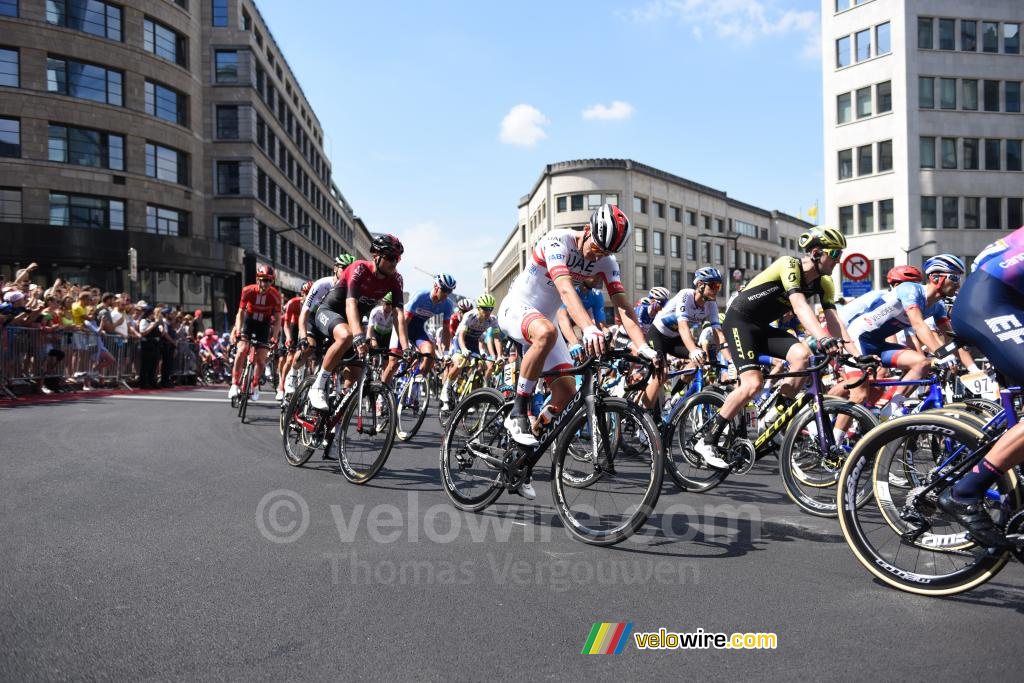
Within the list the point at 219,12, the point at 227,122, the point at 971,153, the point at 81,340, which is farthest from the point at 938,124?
the point at 81,340

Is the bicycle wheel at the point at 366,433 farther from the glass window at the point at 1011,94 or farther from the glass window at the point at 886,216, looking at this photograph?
the glass window at the point at 1011,94

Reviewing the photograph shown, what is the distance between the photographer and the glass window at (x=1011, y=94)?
45.4m

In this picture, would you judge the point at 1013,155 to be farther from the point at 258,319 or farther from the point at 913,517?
the point at 913,517

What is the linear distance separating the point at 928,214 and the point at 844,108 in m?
8.64

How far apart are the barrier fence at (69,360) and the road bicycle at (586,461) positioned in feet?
37.2

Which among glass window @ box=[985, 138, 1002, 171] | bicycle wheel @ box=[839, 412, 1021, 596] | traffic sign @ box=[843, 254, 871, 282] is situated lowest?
bicycle wheel @ box=[839, 412, 1021, 596]

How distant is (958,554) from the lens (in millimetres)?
3576

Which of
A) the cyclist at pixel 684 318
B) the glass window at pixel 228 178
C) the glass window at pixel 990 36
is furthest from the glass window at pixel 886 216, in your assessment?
the cyclist at pixel 684 318

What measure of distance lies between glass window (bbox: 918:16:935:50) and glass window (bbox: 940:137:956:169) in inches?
225

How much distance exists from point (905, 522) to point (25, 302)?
14.7 m

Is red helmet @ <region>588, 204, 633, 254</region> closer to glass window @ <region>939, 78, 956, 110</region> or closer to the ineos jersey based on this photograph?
the ineos jersey

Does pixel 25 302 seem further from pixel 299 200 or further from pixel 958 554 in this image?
pixel 299 200

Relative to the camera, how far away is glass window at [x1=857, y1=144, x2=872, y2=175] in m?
46.2

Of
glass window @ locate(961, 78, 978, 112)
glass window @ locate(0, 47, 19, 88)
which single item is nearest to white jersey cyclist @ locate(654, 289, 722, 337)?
glass window @ locate(0, 47, 19, 88)
